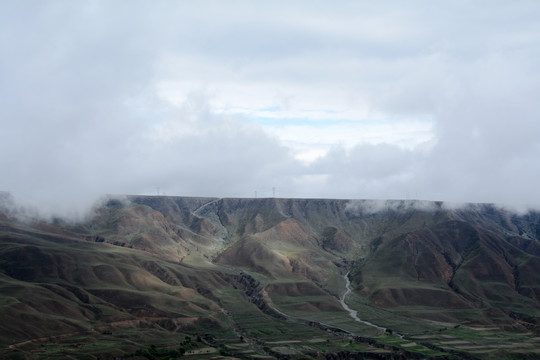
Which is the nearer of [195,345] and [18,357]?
[18,357]

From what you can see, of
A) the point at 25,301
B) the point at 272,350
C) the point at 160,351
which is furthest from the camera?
the point at 25,301

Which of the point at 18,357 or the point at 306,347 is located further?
the point at 306,347

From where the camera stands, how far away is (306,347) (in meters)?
186

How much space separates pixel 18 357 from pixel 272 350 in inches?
3027

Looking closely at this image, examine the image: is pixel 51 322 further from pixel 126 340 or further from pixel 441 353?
pixel 441 353

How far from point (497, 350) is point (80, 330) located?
143336 millimetres

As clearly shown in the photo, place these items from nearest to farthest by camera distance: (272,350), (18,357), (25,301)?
(18,357) → (272,350) → (25,301)

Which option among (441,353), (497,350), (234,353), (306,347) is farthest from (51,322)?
(497,350)

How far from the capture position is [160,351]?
168625mm

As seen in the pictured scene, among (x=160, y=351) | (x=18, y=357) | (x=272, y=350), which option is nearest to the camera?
(x=18, y=357)

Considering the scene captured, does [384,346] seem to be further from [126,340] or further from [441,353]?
[126,340]

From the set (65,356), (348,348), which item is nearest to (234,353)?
(348,348)

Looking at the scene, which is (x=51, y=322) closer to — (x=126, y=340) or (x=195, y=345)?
(x=126, y=340)

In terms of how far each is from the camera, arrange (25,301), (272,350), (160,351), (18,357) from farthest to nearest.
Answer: (25,301), (272,350), (160,351), (18,357)
